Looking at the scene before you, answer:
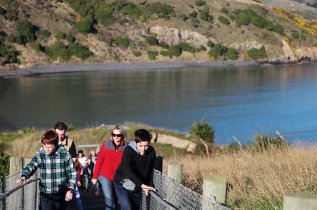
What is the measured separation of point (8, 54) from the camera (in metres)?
70.9

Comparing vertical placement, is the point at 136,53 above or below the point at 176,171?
above

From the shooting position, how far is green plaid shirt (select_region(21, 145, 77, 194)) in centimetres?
538

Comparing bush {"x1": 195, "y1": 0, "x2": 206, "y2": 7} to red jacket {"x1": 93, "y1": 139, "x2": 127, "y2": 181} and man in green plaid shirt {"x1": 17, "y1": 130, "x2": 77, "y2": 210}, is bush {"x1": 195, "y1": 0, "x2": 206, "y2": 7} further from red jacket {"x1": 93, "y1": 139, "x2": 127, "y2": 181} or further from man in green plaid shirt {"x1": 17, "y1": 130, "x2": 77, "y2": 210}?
man in green plaid shirt {"x1": 17, "y1": 130, "x2": 77, "y2": 210}

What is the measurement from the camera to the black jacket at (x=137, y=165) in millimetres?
5320

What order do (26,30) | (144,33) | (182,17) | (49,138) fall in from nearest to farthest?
(49,138)
(26,30)
(144,33)
(182,17)

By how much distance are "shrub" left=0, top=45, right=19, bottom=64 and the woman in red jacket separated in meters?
67.6

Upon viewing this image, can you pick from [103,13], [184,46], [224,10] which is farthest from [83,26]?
[224,10]

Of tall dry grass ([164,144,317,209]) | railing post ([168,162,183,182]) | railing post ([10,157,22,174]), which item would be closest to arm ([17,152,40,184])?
railing post ([168,162,183,182])

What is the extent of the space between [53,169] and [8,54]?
69534mm

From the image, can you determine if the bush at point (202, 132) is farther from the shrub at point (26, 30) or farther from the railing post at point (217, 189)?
the shrub at point (26, 30)

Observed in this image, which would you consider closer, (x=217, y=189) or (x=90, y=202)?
(x=217, y=189)

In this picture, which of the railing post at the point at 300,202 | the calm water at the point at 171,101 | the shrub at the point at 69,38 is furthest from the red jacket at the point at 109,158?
the shrub at the point at 69,38

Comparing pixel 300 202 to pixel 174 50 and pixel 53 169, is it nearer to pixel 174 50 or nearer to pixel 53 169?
pixel 53 169

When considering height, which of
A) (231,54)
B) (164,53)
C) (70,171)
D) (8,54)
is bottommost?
(70,171)
